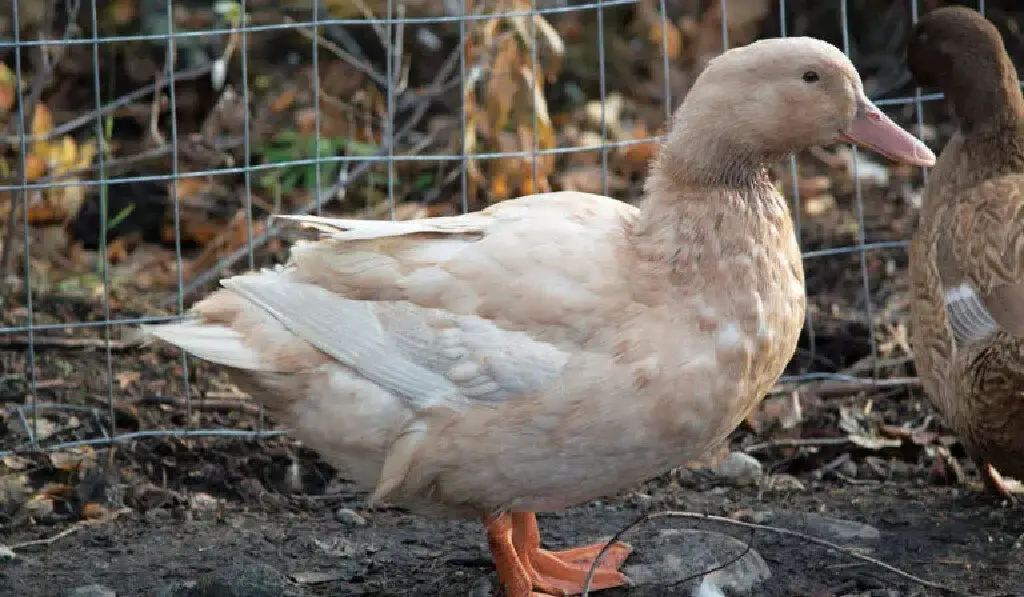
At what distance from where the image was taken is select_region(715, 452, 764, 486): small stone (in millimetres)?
4383

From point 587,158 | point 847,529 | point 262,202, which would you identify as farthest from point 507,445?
point 587,158

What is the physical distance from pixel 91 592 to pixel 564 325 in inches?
53.3

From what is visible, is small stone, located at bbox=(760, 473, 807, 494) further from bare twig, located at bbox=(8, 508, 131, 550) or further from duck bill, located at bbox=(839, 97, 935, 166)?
bare twig, located at bbox=(8, 508, 131, 550)

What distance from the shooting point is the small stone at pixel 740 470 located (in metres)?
4.38

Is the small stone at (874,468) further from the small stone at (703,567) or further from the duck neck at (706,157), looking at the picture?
the duck neck at (706,157)

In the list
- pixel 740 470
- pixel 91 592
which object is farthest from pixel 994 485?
pixel 91 592

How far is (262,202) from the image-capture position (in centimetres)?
591

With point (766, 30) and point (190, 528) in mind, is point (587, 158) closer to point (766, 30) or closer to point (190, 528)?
point (766, 30)

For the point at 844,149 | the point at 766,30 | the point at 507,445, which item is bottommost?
the point at 507,445

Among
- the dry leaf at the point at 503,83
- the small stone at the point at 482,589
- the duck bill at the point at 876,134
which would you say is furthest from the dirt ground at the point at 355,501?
the dry leaf at the point at 503,83

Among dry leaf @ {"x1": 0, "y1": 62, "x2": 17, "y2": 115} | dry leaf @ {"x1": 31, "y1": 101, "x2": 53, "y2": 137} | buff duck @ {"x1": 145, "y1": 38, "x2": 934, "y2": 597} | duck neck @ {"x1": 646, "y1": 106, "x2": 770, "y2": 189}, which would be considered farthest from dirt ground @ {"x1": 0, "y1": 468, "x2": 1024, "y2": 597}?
dry leaf @ {"x1": 0, "y1": 62, "x2": 17, "y2": 115}

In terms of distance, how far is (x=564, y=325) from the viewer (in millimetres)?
3191

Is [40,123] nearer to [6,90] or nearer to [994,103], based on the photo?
[6,90]

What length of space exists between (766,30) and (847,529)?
3.99m
